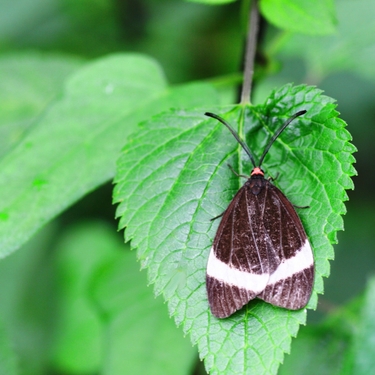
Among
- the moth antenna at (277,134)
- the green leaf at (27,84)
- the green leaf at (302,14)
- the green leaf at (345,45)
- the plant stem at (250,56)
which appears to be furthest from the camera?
the green leaf at (345,45)

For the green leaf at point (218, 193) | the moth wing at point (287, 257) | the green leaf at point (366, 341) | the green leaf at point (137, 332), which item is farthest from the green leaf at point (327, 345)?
the green leaf at point (218, 193)

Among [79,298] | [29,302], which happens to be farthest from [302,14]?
[29,302]

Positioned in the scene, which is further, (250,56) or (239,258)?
(250,56)

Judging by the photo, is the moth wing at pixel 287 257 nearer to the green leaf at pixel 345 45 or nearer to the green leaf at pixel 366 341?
the green leaf at pixel 366 341

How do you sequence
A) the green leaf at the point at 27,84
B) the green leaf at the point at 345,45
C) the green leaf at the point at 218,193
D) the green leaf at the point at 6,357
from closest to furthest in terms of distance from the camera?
the green leaf at the point at 218,193, the green leaf at the point at 6,357, the green leaf at the point at 27,84, the green leaf at the point at 345,45

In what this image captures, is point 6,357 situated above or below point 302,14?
below

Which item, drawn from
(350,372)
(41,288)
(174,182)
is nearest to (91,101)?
(174,182)

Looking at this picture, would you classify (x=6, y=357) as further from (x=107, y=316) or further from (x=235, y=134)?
(x=235, y=134)

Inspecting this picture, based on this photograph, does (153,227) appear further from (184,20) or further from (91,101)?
(184,20)
